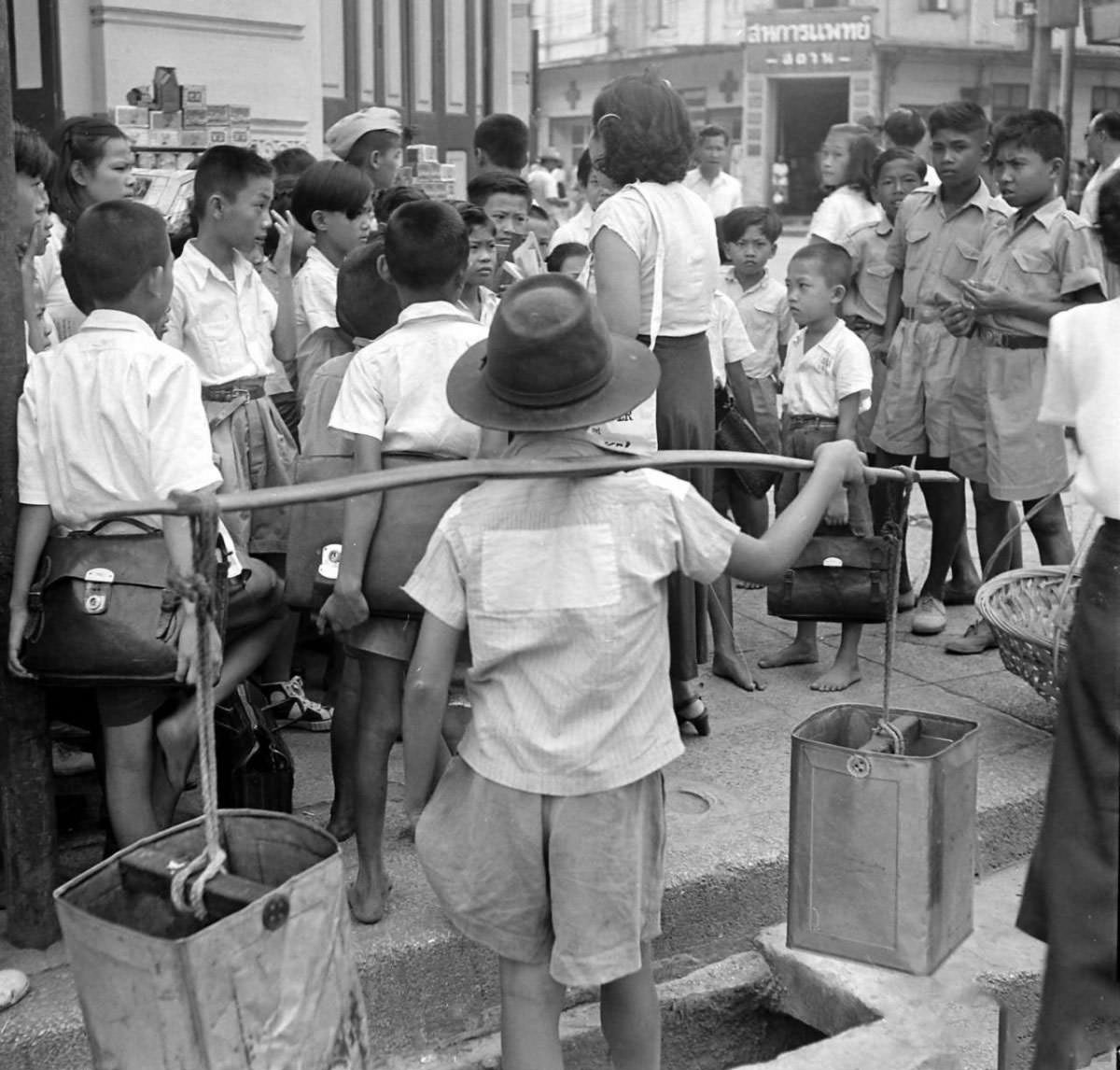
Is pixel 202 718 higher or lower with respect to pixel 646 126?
lower

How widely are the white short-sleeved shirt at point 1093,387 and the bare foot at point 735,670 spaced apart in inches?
93.5

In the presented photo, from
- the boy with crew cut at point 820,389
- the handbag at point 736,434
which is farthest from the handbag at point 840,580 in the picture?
the handbag at point 736,434

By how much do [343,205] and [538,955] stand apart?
120 inches

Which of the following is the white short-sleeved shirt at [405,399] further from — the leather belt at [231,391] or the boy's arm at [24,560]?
the leather belt at [231,391]

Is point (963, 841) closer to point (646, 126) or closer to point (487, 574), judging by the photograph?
point (487, 574)

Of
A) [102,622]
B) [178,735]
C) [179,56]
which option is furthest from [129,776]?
[179,56]

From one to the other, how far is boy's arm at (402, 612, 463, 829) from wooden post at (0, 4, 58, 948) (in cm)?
104

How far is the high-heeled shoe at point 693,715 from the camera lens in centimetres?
464

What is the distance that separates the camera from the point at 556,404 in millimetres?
2498

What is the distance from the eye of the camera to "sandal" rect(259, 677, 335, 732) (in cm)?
471

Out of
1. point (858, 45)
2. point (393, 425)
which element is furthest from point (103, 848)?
point (858, 45)

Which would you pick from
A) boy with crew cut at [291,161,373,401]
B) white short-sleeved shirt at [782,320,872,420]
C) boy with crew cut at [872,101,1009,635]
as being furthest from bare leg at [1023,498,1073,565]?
boy with crew cut at [291,161,373,401]

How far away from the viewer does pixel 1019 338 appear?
539 centimetres

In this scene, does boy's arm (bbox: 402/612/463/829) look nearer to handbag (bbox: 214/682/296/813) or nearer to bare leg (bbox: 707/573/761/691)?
handbag (bbox: 214/682/296/813)
